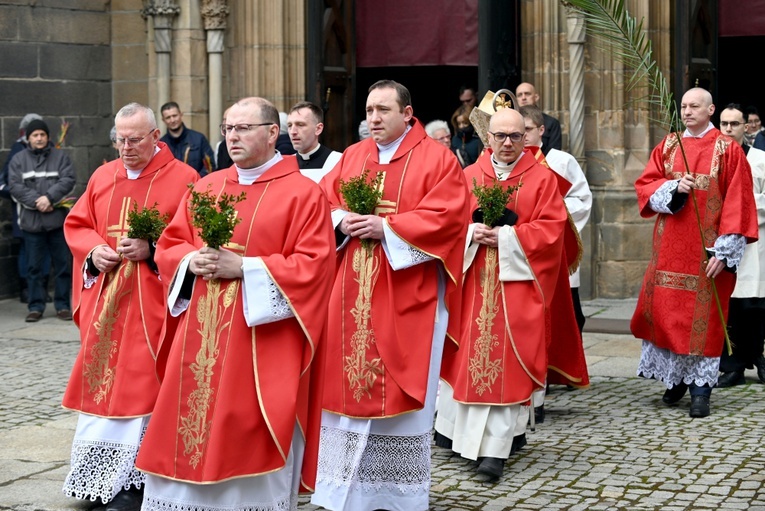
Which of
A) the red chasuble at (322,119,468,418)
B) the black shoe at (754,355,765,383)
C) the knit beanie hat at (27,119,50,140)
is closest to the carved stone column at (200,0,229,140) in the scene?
the knit beanie hat at (27,119,50,140)

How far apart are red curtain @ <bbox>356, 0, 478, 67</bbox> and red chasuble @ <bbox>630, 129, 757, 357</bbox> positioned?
506cm

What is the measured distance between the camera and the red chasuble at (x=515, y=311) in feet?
23.1

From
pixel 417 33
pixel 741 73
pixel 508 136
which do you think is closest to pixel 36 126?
pixel 417 33

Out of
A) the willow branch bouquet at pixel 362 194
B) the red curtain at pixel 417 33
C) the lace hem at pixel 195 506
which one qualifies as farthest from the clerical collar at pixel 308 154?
the red curtain at pixel 417 33

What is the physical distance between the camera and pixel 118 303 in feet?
20.6

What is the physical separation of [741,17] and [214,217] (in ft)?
30.0

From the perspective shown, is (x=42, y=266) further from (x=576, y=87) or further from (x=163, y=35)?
(x=576, y=87)

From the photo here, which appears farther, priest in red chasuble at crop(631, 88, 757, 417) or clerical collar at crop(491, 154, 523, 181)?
priest in red chasuble at crop(631, 88, 757, 417)

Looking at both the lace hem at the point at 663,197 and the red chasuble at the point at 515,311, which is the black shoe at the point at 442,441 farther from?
the lace hem at the point at 663,197

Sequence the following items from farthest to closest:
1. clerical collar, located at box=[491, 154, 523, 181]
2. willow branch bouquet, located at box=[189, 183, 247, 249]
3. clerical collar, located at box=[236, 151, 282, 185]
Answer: clerical collar, located at box=[491, 154, 523, 181] < clerical collar, located at box=[236, 151, 282, 185] < willow branch bouquet, located at box=[189, 183, 247, 249]

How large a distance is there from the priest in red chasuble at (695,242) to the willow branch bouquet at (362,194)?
101 inches

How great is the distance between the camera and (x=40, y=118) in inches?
500

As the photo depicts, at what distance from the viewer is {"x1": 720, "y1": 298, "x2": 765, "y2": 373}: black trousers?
30.0 ft

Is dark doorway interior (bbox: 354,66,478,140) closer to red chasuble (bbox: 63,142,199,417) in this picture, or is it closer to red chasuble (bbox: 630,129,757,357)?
red chasuble (bbox: 630,129,757,357)
